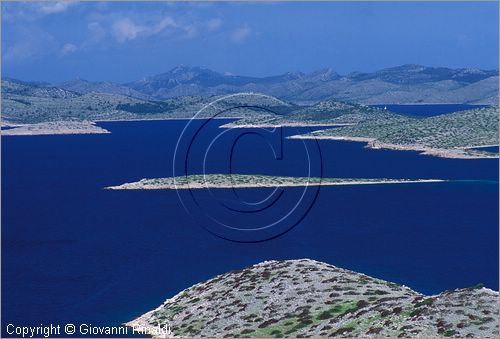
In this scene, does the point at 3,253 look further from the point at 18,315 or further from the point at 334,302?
the point at 334,302

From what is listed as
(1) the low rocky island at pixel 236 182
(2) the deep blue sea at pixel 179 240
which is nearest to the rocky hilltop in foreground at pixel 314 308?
(2) the deep blue sea at pixel 179 240

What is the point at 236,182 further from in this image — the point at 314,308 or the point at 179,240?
the point at 314,308

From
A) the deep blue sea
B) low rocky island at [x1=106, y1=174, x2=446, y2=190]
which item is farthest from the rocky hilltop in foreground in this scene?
low rocky island at [x1=106, y1=174, x2=446, y2=190]

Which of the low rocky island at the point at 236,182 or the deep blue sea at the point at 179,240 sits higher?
the low rocky island at the point at 236,182

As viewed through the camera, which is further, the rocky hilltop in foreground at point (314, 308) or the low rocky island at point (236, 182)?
the low rocky island at point (236, 182)

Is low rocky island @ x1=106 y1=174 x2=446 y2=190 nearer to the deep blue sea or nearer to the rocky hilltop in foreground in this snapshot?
the deep blue sea

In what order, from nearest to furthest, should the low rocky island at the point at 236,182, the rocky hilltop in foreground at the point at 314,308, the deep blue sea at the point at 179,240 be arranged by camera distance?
the rocky hilltop in foreground at the point at 314,308
the deep blue sea at the point at 179,240
the low rocky island at the point at 236,182

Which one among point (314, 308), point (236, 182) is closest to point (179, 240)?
point (236, 182)

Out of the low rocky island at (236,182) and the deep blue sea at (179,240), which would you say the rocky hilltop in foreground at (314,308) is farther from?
the low rocky island at (236,182)
